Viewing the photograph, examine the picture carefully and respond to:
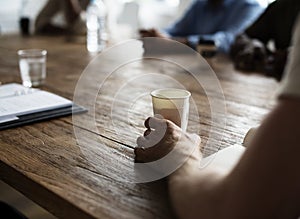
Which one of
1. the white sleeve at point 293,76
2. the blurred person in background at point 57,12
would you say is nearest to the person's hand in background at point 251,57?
the blurred person in background at point 57,12

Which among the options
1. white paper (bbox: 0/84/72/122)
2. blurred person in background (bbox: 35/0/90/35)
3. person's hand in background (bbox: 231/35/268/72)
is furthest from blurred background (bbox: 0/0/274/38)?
white paper (bbox: 0/84/72/122)

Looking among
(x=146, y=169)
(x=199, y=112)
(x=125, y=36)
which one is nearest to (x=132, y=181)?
(x=146, y=169)

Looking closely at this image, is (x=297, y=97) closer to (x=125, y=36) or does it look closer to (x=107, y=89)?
(x=107, y=89)

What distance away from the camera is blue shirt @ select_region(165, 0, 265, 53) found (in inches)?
92.4

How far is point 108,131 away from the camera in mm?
1075

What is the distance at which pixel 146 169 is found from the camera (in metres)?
0.84

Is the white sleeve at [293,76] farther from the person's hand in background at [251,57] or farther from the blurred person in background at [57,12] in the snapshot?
the blurred person in background at [57,12]

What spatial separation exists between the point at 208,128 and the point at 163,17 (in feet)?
11.0

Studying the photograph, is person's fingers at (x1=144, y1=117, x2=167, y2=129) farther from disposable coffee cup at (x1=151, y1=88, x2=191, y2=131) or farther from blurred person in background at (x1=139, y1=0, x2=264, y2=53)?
blurred person in background at (x1=139, y1=0, x2=264, y2=53)

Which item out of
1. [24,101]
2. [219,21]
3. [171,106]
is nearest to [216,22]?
[219,21]

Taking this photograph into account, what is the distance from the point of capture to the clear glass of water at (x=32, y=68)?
5.14 feet

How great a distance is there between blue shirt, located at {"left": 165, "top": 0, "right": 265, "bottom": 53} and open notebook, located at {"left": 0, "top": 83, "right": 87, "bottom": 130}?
113 centimetres

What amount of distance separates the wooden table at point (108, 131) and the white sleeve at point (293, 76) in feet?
0.80

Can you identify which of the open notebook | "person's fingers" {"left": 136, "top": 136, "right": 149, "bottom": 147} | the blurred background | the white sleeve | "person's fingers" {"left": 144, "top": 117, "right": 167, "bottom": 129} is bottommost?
Answer: the blurred background
